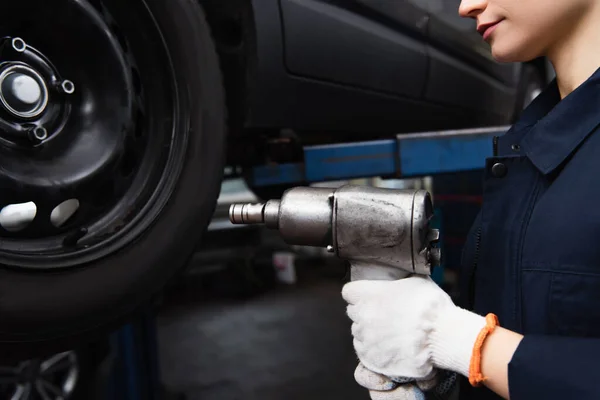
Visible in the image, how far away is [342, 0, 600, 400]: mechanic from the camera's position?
1.46 ft

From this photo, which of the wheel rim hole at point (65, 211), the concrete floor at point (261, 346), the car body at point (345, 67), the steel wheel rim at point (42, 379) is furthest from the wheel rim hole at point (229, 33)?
the concrete floor at point (261, 346)

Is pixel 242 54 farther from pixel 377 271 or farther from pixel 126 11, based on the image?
pixel 377 271

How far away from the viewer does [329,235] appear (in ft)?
1.78

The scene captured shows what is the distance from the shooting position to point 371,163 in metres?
1.22

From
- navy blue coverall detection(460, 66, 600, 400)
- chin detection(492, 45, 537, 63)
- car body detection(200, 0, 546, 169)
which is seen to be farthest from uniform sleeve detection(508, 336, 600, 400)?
car body detection(200, 0, 546, 169)

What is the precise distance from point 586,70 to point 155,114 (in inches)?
23.4

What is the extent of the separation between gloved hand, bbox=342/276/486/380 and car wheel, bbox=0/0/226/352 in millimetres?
338

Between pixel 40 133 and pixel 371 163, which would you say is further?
pixel 371 163

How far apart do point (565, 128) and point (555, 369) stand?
262mm

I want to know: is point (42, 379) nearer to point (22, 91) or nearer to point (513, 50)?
point (22, 91)

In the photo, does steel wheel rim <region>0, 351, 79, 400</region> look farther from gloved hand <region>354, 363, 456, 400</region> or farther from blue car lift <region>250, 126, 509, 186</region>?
gloved hand <region>354, 363, 456, 400</region>

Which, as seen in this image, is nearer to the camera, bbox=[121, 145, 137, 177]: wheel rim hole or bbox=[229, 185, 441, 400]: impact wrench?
bbox=[229, 185, 441, 400]: impact wrench

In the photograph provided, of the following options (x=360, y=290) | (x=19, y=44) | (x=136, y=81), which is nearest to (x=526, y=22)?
(x=360, y=290)

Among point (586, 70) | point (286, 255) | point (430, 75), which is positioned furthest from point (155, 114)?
point (286, 255)
